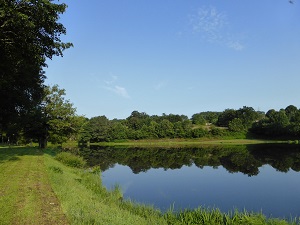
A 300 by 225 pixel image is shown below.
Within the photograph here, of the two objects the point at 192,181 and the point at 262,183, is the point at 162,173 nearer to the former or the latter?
the point at 192,181

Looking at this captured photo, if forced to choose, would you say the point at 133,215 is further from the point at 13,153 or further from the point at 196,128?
the point at 196,128

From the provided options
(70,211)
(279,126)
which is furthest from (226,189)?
(279,126)

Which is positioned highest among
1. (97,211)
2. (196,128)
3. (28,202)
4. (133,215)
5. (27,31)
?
(27,31)

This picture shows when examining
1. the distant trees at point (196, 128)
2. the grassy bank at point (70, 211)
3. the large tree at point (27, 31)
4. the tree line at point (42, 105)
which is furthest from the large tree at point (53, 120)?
the distant trees at point (196, 128)

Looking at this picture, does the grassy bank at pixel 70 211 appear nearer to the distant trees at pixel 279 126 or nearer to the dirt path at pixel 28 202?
the dirt path at pixel 28 202

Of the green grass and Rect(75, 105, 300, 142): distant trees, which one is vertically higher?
Rect(75, 105, 300, 142): distant trees

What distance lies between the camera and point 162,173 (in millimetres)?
34281

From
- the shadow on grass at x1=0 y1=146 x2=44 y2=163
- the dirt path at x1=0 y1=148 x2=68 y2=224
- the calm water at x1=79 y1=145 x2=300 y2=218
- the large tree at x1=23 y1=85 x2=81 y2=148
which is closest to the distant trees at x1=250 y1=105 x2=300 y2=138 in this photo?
the calm water at x1=79 y1=145 x2=300 y2=218

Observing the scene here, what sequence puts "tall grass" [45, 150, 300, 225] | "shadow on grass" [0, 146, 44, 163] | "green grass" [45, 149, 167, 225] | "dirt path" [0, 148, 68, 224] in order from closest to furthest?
"dirt path" [0, 148, 68, 224] → "green grass" [45, 149, 167, 225] → "tall grass" [45, 150, 300, 225] → "shadow on grass" [0, 146, 44, 163]

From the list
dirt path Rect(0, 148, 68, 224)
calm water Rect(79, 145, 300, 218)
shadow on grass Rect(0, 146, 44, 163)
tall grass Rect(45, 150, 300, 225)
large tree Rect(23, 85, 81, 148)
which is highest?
large tree Rect(23, 85, 81, 148)

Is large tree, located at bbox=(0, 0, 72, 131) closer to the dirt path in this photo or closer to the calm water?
the dirt path

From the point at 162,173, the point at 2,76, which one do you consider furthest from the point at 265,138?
the point at 2,76

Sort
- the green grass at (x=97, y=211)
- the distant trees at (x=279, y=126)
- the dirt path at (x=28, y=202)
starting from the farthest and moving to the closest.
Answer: the distant trees at (x=279, y=126)
the green grass at (x=97, y=211)
the dirt path at (x=28, y=202)

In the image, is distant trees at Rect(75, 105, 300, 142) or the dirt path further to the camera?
distant trees at Rect(75, 105, 300, 142)
